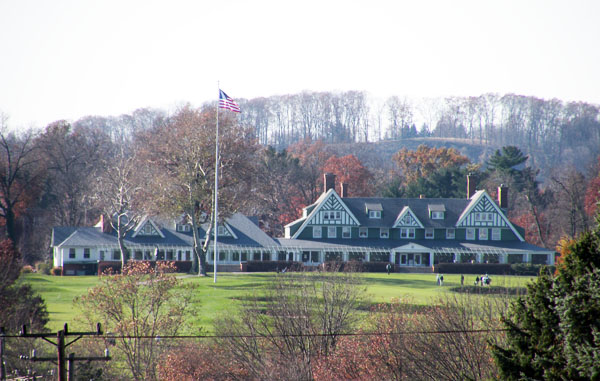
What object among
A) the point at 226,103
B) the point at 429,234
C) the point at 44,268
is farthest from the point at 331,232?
the point at 44,268

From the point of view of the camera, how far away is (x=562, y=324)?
15766mm

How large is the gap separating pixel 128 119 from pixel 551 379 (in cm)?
11911

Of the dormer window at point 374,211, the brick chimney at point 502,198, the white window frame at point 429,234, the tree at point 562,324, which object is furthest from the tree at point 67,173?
the tree at point 562,324

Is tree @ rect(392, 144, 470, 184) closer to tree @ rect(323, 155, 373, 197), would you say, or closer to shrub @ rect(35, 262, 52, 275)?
tree @ rect(323, 155, 373, 197)

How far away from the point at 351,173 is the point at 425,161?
37.6 ft

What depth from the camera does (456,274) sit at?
64375mm

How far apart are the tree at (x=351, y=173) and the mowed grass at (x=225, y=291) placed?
26568 millimetres

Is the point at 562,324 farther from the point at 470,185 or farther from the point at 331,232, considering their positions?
the point at 470,185

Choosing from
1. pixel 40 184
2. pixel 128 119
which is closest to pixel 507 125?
pixel 128 119

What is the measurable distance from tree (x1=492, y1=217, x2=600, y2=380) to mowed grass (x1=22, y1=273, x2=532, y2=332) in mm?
17469

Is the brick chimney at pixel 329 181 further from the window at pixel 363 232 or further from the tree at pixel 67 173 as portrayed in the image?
the tree at pixel 67 173

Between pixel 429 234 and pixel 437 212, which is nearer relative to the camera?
pixel 437 212

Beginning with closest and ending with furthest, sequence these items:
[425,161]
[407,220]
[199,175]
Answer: [199,175] < [407,220] < [425,161]

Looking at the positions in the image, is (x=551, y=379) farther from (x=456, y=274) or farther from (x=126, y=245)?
(x=126, y=245)
